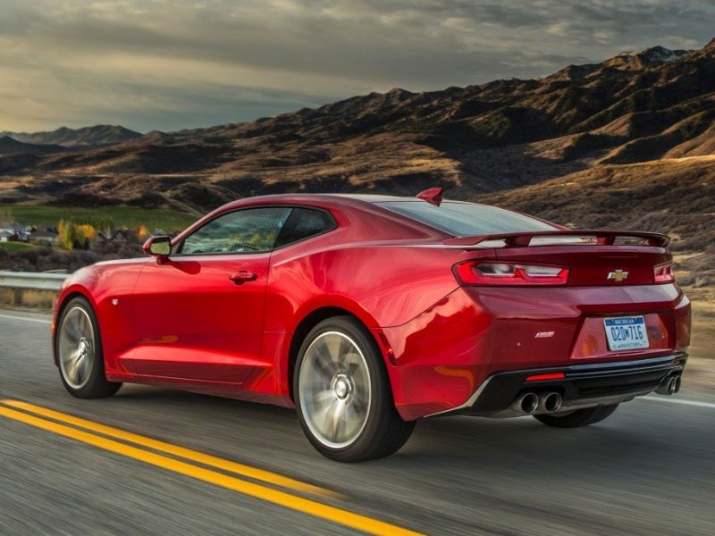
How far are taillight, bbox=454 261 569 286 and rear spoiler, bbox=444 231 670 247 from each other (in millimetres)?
118

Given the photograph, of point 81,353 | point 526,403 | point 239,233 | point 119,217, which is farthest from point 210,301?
point 119,217

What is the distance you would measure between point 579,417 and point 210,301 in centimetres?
235

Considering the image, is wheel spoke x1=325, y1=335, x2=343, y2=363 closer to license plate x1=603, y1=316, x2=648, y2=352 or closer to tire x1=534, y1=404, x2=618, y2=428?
license plate x1=603, y1=316, x2=648, y2=352

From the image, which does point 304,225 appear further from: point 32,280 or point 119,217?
point 119,217

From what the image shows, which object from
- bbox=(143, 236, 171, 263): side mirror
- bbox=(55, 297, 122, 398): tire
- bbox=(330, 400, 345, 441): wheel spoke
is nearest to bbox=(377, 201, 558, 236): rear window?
bbox=(330, 400, 345, 441): wheel spoke

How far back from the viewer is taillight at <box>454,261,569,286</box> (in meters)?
5.00

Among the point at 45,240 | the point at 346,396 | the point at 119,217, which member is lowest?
the point at 119,217

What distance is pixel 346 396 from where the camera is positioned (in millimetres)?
5484

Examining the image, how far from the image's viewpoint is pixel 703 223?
46344mm

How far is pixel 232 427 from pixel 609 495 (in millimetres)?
2467

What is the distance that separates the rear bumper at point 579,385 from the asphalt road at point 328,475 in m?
0.37

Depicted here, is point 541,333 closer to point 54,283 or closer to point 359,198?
point 359,198

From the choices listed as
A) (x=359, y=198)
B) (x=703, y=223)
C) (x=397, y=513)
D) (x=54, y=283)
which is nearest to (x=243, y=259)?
(x=359, y=198)

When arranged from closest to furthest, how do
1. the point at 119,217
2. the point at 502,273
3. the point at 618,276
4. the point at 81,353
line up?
1. the point at 502,273
2. the point at 618,276
3. the point at 81,353
4. the point at 119,217
